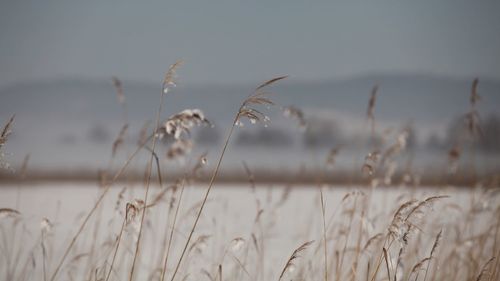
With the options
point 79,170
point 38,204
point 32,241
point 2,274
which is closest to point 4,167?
point 2,274

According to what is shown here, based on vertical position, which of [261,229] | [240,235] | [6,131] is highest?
[6,131]

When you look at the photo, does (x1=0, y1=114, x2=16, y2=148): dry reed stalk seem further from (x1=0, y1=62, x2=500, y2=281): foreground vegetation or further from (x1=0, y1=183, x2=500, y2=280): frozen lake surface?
(x1=0, y1=183, x2=500, y2=280): frozen lake surface

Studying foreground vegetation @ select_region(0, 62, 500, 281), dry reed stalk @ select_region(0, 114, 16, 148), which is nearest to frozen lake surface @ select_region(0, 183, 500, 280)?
foreground vegetation @ select_region(0, 62, 500, 281)

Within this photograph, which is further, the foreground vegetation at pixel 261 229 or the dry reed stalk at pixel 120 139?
the dry reed stalk at pixel 120 139

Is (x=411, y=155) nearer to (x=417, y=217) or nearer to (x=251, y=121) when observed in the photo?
(x=417, y=217)

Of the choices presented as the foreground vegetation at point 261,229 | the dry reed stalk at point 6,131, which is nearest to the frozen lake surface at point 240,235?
the foreground vegetation at point 261,229

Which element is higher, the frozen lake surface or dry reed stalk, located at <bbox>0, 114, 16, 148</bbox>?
dry reed stalk, located at <bbox>0, 114, 16, 148</bbox>

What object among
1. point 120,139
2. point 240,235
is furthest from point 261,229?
point 240,235

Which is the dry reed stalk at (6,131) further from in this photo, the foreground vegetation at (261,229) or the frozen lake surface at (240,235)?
the frozen lake surface at (240,235)

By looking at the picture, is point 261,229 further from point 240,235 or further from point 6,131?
point 240,235

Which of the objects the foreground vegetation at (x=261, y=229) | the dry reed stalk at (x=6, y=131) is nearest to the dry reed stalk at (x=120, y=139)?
the foreground vegetation at (x=261, y=229)

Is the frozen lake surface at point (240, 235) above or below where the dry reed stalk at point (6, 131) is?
below

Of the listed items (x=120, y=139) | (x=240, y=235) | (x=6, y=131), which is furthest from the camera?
(x=240, y=235)

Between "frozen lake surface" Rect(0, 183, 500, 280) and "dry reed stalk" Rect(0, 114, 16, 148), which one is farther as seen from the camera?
"frozen lake surface" Rect(0, 183, 500, 280)
